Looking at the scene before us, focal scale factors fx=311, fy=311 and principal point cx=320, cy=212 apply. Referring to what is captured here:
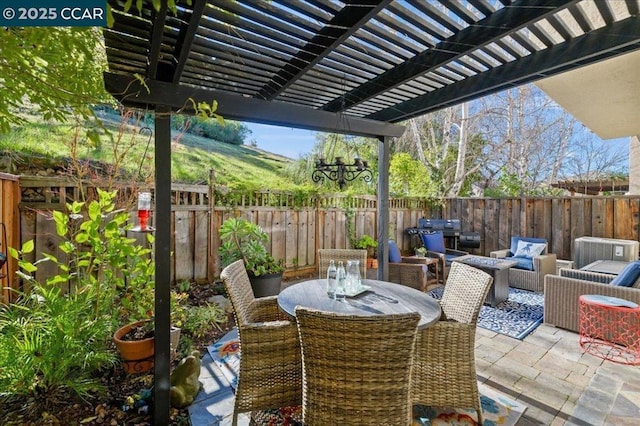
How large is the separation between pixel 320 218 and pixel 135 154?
2975 mm

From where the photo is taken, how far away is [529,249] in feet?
17.0

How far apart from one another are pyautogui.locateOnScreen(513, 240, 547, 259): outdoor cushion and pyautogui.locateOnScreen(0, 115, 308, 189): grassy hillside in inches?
159

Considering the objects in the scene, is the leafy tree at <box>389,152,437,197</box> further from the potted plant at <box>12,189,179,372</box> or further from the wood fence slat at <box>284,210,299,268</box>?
the potted plant at <box>12,189,179,372</box>

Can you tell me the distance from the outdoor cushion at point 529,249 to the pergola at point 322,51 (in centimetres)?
383

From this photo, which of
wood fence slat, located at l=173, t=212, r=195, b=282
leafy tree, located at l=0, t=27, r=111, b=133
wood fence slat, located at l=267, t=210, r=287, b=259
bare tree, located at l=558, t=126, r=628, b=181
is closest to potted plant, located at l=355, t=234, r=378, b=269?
wood fence slat, located at l=267, t=210, r=287, b=259

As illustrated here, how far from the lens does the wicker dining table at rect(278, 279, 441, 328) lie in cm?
188

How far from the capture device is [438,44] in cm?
184

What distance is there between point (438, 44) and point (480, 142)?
9500 mm

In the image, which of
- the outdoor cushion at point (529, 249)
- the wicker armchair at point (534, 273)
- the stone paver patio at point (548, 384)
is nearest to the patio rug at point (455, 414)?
the stone paver patio at point (548, 384)

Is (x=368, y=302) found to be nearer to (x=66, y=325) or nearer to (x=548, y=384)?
(x=548, y=384)

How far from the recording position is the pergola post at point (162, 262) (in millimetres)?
1935

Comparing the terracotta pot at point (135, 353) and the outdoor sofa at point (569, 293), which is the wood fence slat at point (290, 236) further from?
the outdoor sofa at point (569, 293)

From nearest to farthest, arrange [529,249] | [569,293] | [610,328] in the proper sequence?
[610,328]
[569,293]
[529,249]

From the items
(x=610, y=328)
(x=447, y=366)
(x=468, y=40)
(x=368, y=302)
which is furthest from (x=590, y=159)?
(x=368, y=302)
